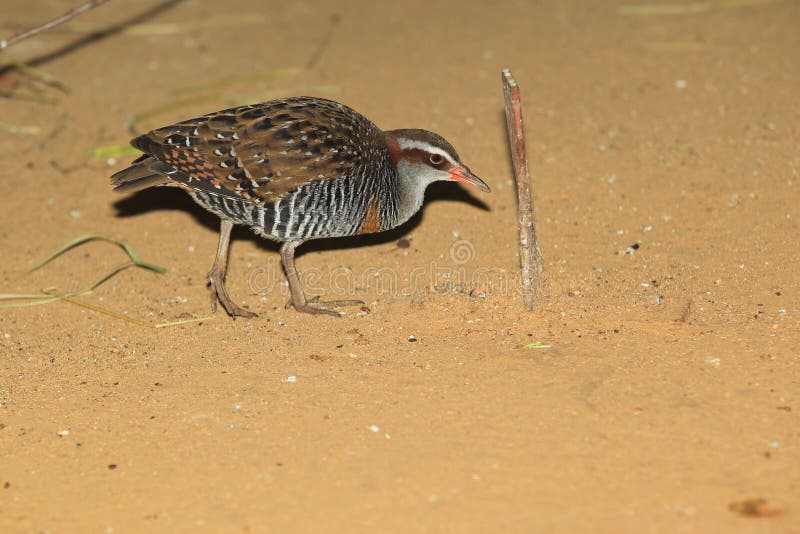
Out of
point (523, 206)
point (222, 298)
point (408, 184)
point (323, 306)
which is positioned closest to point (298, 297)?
point (323, 306)

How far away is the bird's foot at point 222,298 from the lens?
5680 millimetres

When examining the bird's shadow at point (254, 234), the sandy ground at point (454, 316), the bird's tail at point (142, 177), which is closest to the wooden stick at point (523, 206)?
the sandy ground at point (454, 316)

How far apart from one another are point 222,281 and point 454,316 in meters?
1.52

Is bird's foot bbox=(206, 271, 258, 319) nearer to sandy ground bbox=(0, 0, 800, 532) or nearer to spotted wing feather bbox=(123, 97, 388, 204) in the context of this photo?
sandy ground bbox=(0, 0, 800, 532)

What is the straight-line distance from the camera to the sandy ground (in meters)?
3.98

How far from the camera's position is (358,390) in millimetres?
4734

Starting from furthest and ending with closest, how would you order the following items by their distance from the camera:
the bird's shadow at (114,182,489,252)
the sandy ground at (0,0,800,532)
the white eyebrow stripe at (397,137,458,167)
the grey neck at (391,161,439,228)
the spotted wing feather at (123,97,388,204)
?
1. the bird's shadow at (114,182,489,252)
2. the grey neck at (391,161,439,228)
3. the white eyebrow stripe at (397,137,458,167)
4. the spotted wing feather at (123,97,388,204)
5. the sandy ground at (0,0,800,532)

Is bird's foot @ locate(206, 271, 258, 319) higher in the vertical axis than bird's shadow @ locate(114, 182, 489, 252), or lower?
lower

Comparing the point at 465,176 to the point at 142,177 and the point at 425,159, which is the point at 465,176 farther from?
the point at 142,177

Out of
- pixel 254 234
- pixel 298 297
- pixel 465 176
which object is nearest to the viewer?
pixel 298 297

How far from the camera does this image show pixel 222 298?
18.8 ft

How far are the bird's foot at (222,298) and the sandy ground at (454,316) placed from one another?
8 cm

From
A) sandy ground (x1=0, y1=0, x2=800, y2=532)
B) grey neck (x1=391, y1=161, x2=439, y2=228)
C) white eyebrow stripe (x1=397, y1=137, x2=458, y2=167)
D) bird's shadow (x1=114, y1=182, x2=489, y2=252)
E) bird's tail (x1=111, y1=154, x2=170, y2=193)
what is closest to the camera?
sandy ground (x1=0, y1=0, x2=800, y2=532)

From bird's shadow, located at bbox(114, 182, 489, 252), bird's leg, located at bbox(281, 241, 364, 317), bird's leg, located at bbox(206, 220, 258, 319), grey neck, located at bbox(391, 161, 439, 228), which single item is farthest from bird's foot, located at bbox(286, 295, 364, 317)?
bird's shadow, located at bbox(114, 182, 489, 252)
